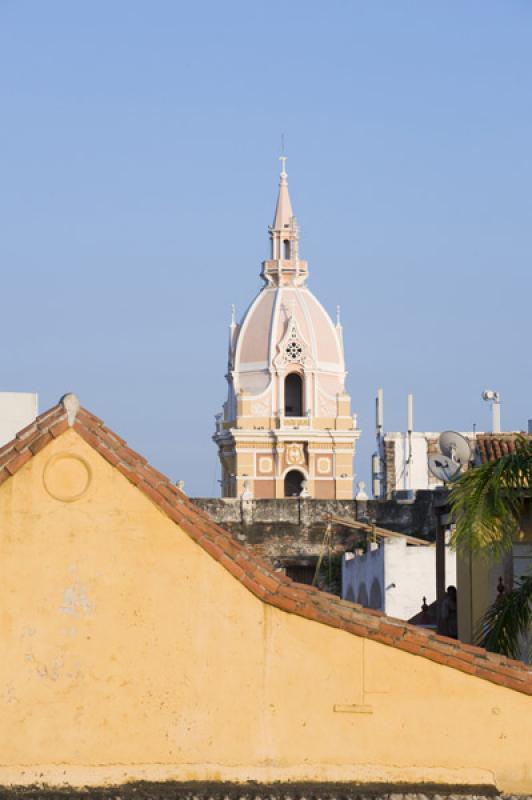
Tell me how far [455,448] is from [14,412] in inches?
355

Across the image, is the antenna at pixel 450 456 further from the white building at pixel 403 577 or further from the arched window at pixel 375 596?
the arched window at pixel 375 596

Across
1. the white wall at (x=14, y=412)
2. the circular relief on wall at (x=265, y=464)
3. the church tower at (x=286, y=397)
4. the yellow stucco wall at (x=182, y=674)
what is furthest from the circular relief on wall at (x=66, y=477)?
the circular relief on wall at (x=265, y=464)

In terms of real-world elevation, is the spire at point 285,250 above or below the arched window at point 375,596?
above

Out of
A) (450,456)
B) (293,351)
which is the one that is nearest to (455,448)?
(450,456)

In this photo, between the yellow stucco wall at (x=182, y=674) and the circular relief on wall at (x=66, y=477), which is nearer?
the yellow stucco wall at (x=182, y=674)

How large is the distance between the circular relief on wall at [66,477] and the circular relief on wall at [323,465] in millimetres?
60231

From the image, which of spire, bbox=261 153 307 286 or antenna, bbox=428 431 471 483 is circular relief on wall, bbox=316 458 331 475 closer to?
spire, bbox=261 153 307 286

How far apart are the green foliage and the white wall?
1420cm

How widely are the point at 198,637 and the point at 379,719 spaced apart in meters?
1.12

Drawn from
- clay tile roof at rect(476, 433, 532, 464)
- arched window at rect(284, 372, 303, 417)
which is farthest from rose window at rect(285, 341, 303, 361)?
clay tile roof at rect(476, 433, 532, 464)

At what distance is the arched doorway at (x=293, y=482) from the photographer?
231 feet

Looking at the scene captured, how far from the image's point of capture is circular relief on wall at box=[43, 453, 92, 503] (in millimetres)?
9922

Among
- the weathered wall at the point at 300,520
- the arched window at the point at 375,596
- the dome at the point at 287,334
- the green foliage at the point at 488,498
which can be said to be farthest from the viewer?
the dome at the point at 287,334

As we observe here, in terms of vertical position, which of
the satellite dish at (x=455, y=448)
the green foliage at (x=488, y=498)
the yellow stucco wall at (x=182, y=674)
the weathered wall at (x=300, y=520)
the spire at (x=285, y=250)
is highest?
the spire at (x=285, y=250)
